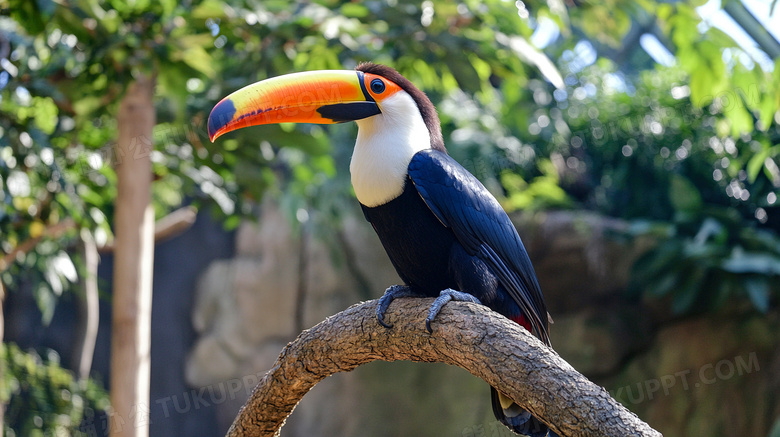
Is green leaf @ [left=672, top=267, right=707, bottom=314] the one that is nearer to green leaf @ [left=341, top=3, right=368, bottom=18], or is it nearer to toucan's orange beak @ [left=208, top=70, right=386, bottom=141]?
green leaf @ [left=341, top=3, right=368, bottom=18]

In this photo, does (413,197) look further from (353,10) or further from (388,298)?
(353,10)

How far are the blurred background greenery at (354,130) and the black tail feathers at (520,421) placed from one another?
159 centimetres

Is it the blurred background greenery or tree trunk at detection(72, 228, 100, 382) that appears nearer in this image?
the blurred background greenery

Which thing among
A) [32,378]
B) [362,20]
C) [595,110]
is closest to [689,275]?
[595,110]

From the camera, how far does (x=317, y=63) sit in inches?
161

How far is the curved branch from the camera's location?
1728 mm

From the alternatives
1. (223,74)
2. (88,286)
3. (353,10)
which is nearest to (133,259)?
(223,74)

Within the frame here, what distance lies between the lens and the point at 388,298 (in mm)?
2514

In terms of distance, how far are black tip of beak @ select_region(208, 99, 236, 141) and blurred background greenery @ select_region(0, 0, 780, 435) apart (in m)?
1.23

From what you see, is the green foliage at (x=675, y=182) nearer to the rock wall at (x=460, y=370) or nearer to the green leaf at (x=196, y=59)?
the rock wall at (x=460, y=370)

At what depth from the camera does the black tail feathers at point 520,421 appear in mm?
2459

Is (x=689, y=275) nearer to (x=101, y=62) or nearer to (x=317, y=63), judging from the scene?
(x=317, y=63)

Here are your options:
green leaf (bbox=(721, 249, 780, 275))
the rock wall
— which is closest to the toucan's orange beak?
green leaf (bbox=(721, 249, 780, 275))

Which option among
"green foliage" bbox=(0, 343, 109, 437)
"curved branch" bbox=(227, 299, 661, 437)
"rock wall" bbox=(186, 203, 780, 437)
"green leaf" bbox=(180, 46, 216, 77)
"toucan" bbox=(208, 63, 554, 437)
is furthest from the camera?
"rock wall" bbox=(186, 203, 780, 437)
